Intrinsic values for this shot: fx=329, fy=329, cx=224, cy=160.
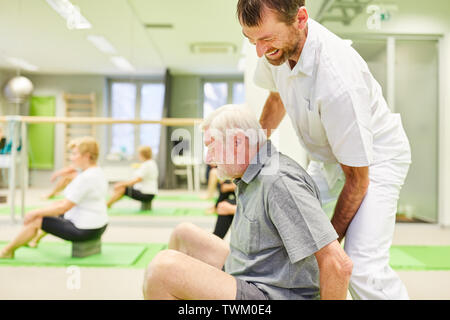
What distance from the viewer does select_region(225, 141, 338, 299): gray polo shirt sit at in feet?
2.53

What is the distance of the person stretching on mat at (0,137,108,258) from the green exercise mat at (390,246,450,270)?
1.92m

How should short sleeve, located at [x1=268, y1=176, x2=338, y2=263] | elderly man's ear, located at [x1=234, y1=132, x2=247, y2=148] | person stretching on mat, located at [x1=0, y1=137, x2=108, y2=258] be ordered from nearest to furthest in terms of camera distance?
short sleeve, located at [x1=268, y1=176, x2=338, y2=263] < elderly man's ear, located at [x1=234, y1=132, x2=247, y2=148] < person stretching on mat, located at [x1=0, y1=137, x2=108, y2=258]

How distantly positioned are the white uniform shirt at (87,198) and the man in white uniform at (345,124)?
173 centimetres

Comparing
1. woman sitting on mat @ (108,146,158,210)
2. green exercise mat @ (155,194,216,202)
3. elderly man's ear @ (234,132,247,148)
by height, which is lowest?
green exercise mat @ (155,194,216,202)

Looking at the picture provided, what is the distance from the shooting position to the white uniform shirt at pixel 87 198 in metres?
2.30

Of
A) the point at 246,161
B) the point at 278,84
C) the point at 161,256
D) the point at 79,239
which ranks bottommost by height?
the point at 79,239

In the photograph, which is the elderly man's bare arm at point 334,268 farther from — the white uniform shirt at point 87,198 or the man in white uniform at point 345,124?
the white uniform shirt at point 87,198

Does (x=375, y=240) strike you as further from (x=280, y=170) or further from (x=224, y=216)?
(x=224, y=216)

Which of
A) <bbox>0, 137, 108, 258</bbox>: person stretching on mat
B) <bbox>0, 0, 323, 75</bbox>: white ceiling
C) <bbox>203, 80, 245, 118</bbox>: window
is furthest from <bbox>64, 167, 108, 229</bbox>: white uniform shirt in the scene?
<bbox>203, 80, 245, 118</bbox>: window

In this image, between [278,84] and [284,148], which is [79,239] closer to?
[284,148]

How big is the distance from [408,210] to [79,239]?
205 centimetres

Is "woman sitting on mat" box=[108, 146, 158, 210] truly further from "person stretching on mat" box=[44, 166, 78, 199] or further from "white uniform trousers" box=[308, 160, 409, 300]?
"white uniform trousers" box=[308, 160, 409, 300]

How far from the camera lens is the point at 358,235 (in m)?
0.94

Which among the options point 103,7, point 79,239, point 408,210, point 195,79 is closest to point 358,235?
point 408,210
